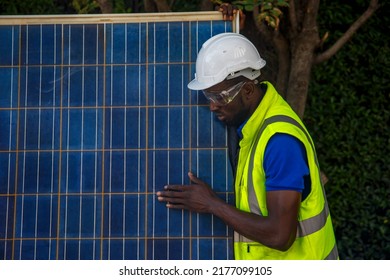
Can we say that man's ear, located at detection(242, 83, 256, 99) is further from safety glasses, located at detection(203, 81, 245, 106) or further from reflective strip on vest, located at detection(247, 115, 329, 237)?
reflective strip on vest, located at detection(247, 115, 329, 237)

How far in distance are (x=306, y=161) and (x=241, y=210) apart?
1.53ft

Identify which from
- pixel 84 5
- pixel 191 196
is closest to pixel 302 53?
pixel 191 196

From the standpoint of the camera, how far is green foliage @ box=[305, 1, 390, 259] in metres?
6.92

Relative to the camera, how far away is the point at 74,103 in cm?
468

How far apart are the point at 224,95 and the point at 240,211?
0.68 metres

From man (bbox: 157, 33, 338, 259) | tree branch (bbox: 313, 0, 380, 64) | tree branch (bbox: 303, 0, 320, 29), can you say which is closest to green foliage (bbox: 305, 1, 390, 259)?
tree branch (bbox: 313, 0, 380, 64)

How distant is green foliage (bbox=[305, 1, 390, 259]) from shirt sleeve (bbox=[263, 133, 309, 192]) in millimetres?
2711

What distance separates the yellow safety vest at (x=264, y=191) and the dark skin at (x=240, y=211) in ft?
0.30

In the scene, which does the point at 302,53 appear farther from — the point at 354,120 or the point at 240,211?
the point at 240,211

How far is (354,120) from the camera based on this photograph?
6906 mm

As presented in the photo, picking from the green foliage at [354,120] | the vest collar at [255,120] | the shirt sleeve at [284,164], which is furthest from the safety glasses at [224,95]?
the green foliage at [354,120]
